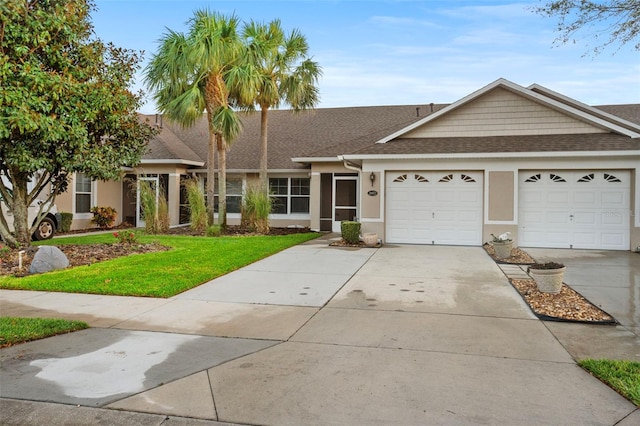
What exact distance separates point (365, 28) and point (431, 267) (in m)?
9.75

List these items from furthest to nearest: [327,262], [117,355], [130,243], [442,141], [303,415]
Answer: [442,141] → [130,243] → [327,262] → [117,355] → [303,415]

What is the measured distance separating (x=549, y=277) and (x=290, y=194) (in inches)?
548

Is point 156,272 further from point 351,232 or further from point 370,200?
point 370,200

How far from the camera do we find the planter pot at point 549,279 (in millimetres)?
6980

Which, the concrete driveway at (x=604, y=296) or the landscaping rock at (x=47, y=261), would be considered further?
the landscaping rock at (x=47, y=261)

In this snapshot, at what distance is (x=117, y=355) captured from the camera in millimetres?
4559

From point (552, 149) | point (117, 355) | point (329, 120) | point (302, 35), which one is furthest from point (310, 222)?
point (117, 355)

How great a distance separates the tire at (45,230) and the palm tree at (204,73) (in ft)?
17.1

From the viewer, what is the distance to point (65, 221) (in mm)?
16969

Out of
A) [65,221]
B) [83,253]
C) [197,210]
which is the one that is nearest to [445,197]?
[197,210]

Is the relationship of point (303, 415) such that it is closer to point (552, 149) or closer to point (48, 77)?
point (48, 77)

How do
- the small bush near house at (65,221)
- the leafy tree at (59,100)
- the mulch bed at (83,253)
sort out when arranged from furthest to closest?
1. the small bush near house at (65,221)
2. the mulch bed at (83,253)
3. the leafy tree at (59,100)

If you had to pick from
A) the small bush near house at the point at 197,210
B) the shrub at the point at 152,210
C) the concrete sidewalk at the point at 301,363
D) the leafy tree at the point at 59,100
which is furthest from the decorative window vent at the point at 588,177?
the shrub at the point at 152,210

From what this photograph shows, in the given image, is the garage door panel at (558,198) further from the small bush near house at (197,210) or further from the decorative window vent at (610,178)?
the small bush near house at (197,210)
